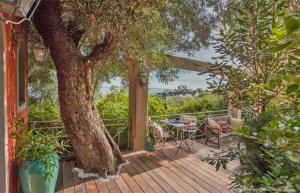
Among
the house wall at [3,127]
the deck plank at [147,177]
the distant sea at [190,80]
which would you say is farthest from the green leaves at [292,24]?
the deck plank at [147,177]

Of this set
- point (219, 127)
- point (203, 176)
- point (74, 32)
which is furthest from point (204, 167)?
point (74, 32)

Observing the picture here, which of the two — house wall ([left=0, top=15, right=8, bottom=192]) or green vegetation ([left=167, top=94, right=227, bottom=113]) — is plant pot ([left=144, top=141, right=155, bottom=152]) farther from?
green vegetation ([left=167, top=94, right=227, bottom=113])

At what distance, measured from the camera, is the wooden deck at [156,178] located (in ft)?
12.5

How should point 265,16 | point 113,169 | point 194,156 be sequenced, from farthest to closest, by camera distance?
1. point 194,156
2. point 113,169
3. point 265,16

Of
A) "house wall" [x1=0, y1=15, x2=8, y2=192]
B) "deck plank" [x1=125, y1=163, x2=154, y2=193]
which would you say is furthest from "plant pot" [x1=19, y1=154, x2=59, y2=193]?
"deck plank" [x1=125, y1=163, x2=154, y2=193]

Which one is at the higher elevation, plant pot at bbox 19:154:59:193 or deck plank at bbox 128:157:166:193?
plant pot at bbox 19:154:59:193

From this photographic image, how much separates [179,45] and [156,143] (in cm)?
276

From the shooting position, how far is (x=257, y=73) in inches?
70.9

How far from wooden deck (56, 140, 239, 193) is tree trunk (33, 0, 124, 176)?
0.35 m

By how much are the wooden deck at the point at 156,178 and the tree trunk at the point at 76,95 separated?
0.35m

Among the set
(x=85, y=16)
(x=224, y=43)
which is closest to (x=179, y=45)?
(x=85, y=16)

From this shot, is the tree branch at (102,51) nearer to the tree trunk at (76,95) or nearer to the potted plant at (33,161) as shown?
the tree trunk at (76,95)

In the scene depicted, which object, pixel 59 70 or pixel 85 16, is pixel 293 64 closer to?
pixel 85 16

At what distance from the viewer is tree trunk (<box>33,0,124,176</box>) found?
3.51 meters
